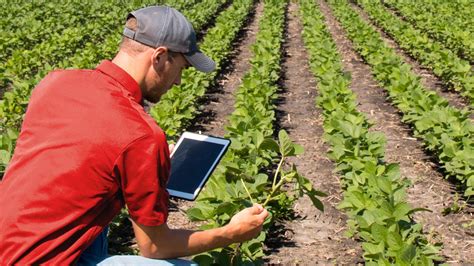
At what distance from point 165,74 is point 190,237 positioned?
64 cm

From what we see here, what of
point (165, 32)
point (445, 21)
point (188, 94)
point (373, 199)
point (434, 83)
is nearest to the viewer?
point (165, 32)

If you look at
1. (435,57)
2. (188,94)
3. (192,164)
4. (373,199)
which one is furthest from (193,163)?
(435,57)

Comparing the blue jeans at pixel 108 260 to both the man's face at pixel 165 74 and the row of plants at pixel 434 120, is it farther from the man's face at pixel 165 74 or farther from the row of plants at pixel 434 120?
the row of plants at pixel 434 120

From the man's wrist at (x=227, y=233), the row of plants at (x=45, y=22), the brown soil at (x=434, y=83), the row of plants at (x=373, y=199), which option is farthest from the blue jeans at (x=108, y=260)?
the row of plants at (x=45, y=22)

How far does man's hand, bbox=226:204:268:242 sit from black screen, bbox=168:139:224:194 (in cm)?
26

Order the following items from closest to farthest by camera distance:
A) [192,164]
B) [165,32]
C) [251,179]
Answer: [165,32] < [192,164] < [251,179]

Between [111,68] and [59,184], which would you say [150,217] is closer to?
[59,184]

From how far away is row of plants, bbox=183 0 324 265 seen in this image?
300cm

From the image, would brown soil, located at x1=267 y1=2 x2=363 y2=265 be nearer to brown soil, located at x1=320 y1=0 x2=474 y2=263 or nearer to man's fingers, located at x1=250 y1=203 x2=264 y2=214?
brown soil, located at x1=320 y1=0 x2=474 y2=263

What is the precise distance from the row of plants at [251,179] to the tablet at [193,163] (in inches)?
7.4

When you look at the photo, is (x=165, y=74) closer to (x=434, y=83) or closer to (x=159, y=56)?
(x=159, y=56)

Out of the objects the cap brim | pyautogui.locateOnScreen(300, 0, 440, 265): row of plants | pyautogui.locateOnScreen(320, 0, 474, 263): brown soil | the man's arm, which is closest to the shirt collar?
the cap brim

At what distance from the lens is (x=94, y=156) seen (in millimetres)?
2139

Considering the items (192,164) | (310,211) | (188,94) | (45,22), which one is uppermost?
(192,164)
